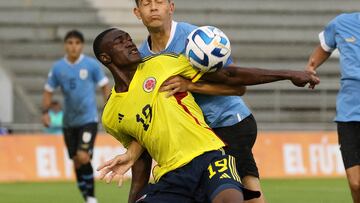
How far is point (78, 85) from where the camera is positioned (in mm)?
15328

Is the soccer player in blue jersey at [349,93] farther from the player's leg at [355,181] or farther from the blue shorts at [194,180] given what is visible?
the blue shorts at [194,180]

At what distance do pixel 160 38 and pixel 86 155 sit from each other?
6.99 meters

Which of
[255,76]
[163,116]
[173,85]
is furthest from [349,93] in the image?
[163,116]

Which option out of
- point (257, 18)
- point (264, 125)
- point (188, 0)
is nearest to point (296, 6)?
point (257, 18)

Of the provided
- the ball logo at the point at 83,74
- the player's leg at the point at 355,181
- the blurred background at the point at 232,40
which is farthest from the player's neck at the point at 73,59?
the player's leg at the point at 355,181

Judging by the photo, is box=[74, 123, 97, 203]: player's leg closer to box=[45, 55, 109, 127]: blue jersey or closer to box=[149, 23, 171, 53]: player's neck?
box=[45, 55, 109, 127]: blue jersey

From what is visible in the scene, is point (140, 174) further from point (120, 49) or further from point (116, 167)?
point (120, 49)

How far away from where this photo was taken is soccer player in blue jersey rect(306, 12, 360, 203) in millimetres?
9461

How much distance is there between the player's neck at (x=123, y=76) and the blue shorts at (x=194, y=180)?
0.73 m

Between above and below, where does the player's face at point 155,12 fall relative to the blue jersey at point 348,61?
above

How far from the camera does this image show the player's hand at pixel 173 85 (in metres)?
7.12

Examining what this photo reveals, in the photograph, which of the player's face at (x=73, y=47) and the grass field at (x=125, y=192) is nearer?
the grass field at (x=125, y=192)

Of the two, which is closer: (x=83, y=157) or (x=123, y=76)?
(x=123, y=76)

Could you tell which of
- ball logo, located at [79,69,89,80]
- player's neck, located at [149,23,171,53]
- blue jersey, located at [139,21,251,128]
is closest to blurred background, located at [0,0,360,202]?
ball logo, located at [79,69,89,80]
